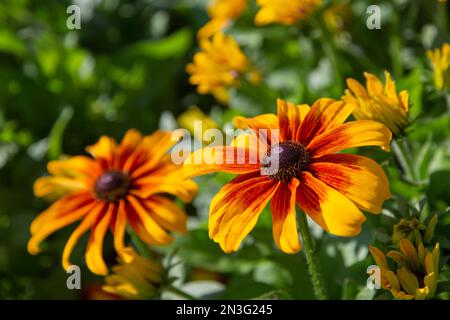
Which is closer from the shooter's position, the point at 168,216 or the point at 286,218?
the point at 286,218

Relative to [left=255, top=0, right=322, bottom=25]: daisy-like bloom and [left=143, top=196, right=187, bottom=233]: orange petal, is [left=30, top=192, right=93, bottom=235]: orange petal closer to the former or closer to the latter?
[left=143, top=196, right=187, bottom=233]: orange petal

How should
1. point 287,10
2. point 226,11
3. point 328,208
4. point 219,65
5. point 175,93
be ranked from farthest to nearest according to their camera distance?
point 175,93
point 226,11
point 219,65
point 287,10
point 328,208

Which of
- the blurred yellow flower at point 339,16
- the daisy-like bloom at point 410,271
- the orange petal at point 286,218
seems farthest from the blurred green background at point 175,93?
the orange petal at point 286,218

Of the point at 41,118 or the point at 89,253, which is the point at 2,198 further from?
the point at 89,253

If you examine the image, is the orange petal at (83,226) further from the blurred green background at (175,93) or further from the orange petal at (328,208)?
the orange petal at (328,208)

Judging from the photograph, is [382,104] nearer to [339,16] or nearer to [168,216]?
[168,216]

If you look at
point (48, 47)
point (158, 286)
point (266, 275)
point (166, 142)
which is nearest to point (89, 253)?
point (158, 286)

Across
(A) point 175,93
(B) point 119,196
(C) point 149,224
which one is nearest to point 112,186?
(B) point 119,196

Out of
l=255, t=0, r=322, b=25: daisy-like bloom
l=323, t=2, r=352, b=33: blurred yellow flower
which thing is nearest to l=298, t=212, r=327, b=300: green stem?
l=255, t=0, r=322, b=25: daisy-like bloom
